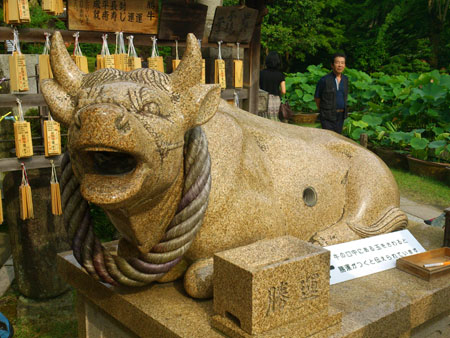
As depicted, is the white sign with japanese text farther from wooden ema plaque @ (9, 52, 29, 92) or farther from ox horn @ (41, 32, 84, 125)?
wooden ema plaque @ (9, 52, 29, 92)

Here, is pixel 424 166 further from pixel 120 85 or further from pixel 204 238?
pixel 120 85

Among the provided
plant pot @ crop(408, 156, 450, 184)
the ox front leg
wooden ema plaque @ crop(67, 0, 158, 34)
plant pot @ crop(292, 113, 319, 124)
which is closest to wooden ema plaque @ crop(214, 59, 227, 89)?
wooden ema plaque @ crop(67, 0, 158, 34)

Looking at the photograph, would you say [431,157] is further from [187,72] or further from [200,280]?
[187,72]

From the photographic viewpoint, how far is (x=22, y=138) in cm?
404

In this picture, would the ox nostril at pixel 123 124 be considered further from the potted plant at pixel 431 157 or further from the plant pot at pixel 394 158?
the plant pot at pixel 394 158

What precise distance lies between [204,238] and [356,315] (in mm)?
873

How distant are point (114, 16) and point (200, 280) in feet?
9.63

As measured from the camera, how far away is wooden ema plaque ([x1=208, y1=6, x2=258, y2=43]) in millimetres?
5250

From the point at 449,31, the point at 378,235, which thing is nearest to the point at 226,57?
the point at 378,235

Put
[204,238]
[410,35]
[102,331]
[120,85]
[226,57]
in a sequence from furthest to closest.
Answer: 1. [410,35]
2. [226,57]
3. [102,331]
4. [204,238]
5. [120,85]

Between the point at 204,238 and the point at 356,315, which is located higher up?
the point at 204,238

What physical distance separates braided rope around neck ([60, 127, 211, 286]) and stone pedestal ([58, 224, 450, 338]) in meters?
0.21

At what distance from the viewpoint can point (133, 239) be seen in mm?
2486

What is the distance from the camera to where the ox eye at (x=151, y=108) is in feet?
6.87
